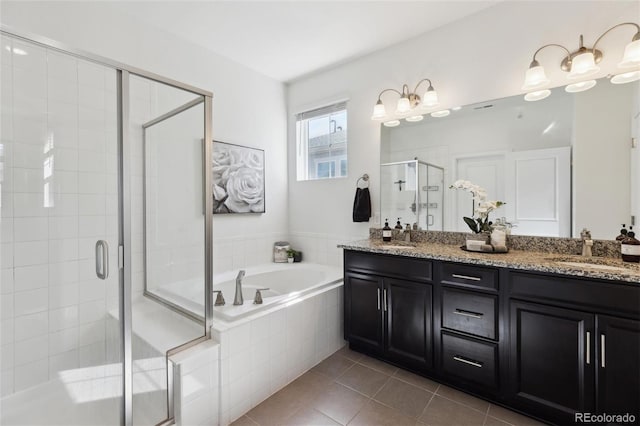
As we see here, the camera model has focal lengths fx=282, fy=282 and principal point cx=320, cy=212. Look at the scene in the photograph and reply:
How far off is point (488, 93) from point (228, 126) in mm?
2313

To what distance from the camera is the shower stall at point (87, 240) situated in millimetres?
1528

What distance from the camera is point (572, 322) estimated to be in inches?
56.1

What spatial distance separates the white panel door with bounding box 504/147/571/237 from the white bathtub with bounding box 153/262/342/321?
1.50m

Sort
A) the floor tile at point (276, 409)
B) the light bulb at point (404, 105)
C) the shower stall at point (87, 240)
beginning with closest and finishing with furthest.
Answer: the shower stall at point (87, 240)
the floor tile at point (276, 409)
the light bulb at point (404, 105)

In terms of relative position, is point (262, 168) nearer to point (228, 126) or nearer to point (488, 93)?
point (228, 126)

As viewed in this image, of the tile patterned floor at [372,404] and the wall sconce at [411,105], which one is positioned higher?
the wall sconce at [411,105]

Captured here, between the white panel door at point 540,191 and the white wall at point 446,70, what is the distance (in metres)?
0.51

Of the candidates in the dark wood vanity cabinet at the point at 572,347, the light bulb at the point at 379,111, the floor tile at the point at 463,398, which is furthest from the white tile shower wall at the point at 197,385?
the light bulb at the point at 379,111

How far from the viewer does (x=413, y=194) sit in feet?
8.33

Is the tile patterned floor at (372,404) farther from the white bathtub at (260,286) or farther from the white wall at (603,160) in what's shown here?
the white wall at (603,160)

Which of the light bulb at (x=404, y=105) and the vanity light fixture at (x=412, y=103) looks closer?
the vanity light fixture at (x=412, y=103)

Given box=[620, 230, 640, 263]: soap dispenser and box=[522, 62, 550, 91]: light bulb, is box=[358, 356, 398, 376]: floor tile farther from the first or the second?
box=[522, 62, 550, 91]: light bulb

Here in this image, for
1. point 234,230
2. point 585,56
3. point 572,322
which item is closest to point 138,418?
point 234,230

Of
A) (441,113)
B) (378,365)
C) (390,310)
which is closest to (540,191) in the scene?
(441,113)
